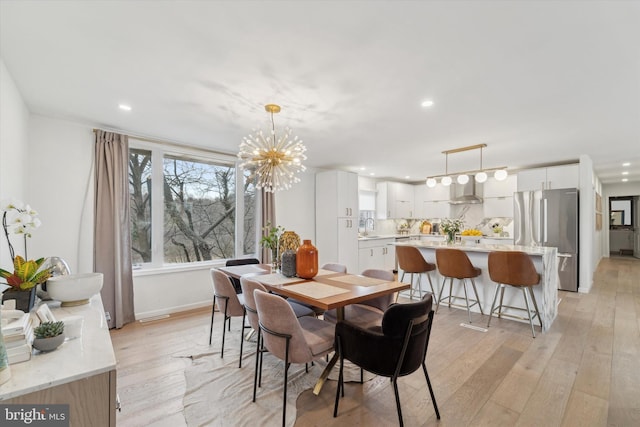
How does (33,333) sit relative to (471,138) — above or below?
below

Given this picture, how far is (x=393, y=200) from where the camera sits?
7.60 m

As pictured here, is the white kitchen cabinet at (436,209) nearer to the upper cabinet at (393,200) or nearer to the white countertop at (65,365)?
the upper cabinet at (393,200)

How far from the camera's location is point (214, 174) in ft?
15.5

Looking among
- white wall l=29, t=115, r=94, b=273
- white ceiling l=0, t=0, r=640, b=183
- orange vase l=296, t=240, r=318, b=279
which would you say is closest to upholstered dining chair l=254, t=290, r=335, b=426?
orange vase l=296, t=240, r=318, b=279

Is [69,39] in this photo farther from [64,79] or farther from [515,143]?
[515,143]

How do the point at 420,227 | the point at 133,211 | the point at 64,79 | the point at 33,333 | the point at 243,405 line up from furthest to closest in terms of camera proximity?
the point at 420,227 < the point at 133,211 < the point at 64,79 < the point at 243,405 < the point at 33,333

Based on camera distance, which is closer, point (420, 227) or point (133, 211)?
point (133, 211)

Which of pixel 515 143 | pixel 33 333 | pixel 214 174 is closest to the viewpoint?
pixel 33 333

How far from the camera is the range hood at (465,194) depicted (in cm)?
→ 683

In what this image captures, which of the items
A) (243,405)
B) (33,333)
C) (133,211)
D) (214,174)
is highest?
(214,174)

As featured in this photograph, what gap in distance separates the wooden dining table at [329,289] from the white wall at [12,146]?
6.19ft

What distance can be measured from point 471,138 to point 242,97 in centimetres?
311

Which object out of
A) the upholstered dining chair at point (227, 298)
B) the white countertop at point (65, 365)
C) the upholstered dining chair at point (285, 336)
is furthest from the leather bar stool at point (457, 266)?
the white countertop at point (65, 365)

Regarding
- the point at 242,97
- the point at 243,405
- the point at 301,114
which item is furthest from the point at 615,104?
the point at 243,405
